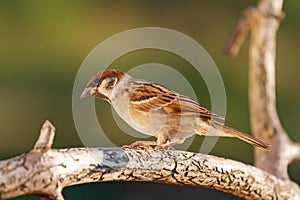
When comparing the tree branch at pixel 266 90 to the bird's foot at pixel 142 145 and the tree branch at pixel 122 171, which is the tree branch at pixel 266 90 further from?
the bird's foot at pixel 142 145

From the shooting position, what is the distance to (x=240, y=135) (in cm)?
149

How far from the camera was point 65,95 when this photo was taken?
448 centimetres

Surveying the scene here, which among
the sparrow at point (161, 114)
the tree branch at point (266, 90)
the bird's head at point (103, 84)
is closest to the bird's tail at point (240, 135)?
the sparrow at point (161, 114)

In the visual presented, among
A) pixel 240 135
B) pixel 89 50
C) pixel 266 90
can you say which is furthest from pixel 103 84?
pixel 89 50

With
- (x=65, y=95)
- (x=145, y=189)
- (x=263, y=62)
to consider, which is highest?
(x=263, y=62)

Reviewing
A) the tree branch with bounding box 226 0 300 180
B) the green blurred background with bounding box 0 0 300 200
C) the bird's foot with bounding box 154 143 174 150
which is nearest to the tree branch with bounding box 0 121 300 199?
the bird's foot with bounding box 154 143 174 150

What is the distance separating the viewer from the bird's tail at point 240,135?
58.2 inches

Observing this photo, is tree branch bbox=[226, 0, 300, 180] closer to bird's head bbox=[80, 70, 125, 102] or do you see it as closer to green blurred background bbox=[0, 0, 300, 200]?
bird's head bbox=[80, 70, 125, 102]

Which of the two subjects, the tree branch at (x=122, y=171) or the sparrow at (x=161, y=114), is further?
the sparrow at (x=161, y=114)

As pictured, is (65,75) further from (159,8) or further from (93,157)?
(93,157)

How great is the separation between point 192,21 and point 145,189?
1.71 metres

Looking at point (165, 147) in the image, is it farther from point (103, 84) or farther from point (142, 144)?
point (103, 84)

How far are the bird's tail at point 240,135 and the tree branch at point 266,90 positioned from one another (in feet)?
1.74

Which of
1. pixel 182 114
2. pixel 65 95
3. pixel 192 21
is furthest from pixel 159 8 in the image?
pixel 182 114
